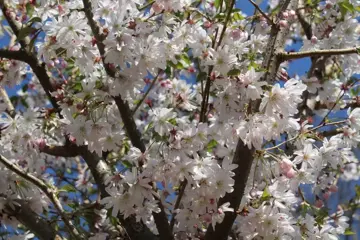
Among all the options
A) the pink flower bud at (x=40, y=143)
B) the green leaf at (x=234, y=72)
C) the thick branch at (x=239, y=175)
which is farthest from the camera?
the pink flower bud at (x=40, y=143)

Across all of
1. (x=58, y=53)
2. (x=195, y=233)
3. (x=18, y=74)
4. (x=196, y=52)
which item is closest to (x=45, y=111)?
(x=58, y=53)

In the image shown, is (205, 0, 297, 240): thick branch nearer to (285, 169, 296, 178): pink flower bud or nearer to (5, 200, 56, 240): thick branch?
(285, 169, 296, 178): pink flower bud

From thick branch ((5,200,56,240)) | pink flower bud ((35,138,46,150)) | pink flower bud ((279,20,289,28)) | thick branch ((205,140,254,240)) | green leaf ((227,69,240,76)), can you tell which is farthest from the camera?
pink flower bud ((35,138,46,150))

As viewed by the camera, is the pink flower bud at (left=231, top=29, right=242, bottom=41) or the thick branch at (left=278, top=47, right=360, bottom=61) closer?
the thick branch at (left=278, top=47, right=360, bottom=61)

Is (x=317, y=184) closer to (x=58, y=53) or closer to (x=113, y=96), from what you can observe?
(x=113, y=96)

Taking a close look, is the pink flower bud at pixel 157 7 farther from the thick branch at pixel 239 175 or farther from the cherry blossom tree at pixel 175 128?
the thick branch at pixel 239 175

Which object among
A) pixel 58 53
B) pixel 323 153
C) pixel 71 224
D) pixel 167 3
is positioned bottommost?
pixel 71 224

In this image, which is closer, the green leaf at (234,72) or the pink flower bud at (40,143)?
the green leaf at (234,72)

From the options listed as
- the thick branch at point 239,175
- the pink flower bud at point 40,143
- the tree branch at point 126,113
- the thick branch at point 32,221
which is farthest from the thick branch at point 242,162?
the pink flower bud at point 40,143

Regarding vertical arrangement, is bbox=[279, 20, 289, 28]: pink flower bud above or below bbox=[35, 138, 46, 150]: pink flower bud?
above

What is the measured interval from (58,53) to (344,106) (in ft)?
5.50

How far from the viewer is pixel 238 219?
2521mm

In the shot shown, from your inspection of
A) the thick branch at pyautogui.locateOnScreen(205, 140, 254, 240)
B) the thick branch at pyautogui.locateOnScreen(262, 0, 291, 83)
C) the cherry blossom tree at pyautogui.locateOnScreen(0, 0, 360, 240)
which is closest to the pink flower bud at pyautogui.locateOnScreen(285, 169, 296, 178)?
the cherry blossom tree at pyautogui.locateOnScreen(0, 0, 360, 240)

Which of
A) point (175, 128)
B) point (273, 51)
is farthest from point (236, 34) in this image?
point (175, 128)
